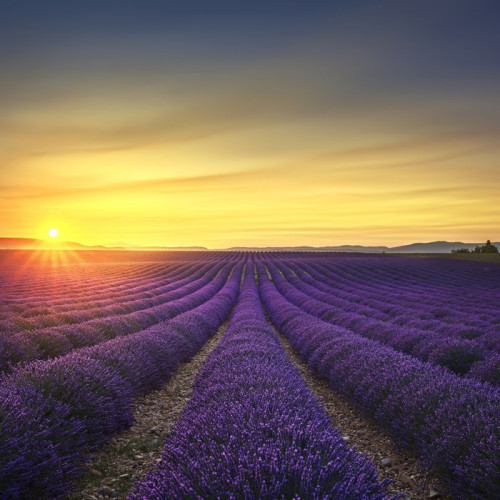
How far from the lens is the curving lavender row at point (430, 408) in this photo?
2.97 meters

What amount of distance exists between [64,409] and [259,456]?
241 centimetres

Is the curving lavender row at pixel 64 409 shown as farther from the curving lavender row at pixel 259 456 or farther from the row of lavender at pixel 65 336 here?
the row of lavender at pixel 65 336

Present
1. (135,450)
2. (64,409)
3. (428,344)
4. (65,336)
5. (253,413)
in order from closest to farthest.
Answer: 1. (253,413)
2. (64,409)
3. (135,450)
4. (428,344)
5. (65,336)

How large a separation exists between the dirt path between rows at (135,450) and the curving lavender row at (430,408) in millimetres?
2577

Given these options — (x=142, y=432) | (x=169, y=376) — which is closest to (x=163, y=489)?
(x=142, y=432)

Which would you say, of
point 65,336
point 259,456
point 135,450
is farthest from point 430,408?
point 65,336

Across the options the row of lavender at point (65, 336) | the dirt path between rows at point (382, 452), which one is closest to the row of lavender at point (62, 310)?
the row of lavender at point (65, 336)

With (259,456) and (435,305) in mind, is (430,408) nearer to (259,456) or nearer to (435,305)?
(259,456)

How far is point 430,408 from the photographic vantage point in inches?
153

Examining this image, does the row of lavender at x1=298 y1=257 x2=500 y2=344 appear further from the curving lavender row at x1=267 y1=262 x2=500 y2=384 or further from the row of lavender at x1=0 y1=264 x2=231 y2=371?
the row of lavender at x1=0 y1=264 x2=231 y2=371

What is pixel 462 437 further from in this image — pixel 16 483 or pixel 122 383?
pixel 122 383

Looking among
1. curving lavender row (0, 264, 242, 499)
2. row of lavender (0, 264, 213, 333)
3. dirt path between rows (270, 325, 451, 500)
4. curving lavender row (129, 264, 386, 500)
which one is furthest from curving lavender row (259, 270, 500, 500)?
row of lavender (0, 264, 213, 333)

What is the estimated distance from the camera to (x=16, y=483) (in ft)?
9.34

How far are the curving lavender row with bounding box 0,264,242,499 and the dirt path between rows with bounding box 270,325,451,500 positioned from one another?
98.6 inches
